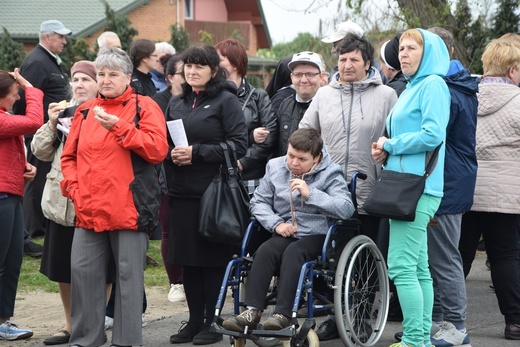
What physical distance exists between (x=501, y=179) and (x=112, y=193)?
9.27 ft

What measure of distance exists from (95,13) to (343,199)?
29099 mm

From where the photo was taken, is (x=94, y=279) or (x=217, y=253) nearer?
(x=94, y=279)

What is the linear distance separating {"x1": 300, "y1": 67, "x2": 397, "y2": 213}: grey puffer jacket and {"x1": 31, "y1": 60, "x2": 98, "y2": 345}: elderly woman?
5.73 feet

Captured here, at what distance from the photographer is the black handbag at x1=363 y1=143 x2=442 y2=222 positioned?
18.0 ft

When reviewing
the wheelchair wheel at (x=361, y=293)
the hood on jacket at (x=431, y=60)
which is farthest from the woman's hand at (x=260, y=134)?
the hood on jacket at (x=431, y=60)

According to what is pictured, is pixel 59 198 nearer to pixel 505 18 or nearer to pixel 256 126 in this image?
pixel 256 126

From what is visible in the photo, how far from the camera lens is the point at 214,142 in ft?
21.0

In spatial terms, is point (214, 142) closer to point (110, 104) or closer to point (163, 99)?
point (110, 104)

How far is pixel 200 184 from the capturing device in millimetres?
6344

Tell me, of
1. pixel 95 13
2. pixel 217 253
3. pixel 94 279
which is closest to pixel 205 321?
pixel 217 253

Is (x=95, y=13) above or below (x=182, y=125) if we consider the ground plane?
above

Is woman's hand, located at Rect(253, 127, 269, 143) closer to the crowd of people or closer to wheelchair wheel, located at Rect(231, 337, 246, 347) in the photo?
the crowd of people

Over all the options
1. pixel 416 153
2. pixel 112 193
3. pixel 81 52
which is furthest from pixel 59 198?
pixel 81 52

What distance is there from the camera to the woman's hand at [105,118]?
5.62 m
